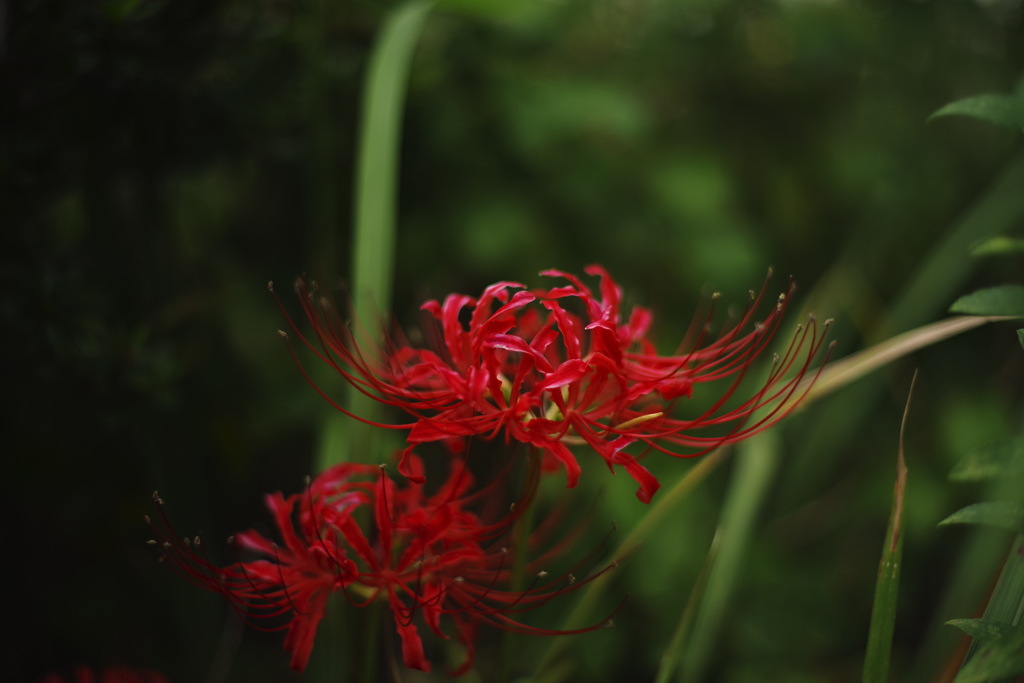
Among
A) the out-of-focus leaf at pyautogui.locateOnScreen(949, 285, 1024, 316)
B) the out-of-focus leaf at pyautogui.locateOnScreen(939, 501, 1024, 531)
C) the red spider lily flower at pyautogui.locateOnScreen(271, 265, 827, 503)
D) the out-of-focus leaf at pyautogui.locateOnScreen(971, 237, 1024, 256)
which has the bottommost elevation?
the out-of-focus leaf at pyautogui.locateOnScreen(939, 501, 1024, 531)

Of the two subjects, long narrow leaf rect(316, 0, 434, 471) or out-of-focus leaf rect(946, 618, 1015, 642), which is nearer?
out-of-focus leaf rect(946, 618, 1015, 642)

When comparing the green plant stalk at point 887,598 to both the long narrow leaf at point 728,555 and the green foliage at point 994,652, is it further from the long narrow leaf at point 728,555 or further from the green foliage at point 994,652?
the long narrow leaf at point 728,555

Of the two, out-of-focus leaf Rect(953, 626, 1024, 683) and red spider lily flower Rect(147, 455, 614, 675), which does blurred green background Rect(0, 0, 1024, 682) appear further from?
out-of-focus leaf Rect(953, 626, 1024, 683)

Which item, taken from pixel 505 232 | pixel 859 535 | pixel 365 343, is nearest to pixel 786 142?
pixel 505 232

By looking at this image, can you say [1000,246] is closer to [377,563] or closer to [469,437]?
[469,437]

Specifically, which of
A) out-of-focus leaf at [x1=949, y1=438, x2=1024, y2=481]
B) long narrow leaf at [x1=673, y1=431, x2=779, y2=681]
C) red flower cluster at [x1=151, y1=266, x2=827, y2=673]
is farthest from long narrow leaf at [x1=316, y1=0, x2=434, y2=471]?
out-of-focus leaf at [x1=949, y1=438, x2=1024, y2=481]

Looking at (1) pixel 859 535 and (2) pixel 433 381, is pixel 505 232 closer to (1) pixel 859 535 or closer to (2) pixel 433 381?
(2) pixel 433 381

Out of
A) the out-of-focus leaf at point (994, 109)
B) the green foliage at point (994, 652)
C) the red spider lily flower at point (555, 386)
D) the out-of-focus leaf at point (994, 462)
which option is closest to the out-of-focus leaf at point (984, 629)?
the green foliage at point (994, 652)
